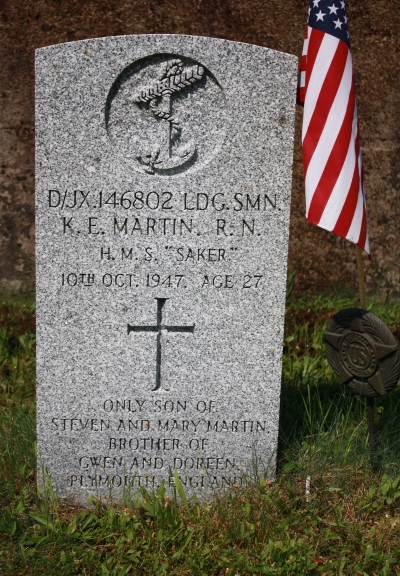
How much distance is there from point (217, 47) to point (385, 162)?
2767 millimetres

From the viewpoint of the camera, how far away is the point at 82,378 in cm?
288

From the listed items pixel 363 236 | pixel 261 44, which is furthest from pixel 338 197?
pixel 261 44

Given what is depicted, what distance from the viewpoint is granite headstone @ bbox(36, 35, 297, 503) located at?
2.69 meters

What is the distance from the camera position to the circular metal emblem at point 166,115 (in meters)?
2.69

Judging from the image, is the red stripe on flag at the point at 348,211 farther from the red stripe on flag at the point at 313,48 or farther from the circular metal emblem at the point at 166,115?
the circular metal emblem at the point at 166,115

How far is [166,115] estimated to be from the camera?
2.72m

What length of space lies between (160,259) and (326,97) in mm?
1000

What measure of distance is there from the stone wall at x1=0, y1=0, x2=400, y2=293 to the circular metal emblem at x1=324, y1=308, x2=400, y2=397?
84.9 inches

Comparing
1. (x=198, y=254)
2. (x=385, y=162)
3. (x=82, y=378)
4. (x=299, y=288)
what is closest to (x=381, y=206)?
(x=385, y=162)

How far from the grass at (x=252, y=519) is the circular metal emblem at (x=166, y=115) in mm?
1368

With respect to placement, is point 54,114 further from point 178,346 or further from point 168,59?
point 178,346

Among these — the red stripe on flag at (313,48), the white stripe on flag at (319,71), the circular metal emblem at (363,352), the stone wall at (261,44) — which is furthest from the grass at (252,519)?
the stone wall at (261,44)

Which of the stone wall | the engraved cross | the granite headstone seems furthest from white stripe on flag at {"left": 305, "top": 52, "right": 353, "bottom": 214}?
the stone wall

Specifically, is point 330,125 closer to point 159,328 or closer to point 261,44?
point 159,328
